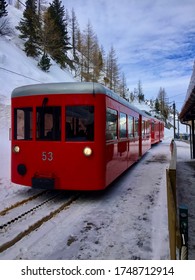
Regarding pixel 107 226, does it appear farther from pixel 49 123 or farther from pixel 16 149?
pixel 16 149

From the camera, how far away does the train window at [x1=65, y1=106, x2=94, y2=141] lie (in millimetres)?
5555

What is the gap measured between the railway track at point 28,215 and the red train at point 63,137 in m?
0.38

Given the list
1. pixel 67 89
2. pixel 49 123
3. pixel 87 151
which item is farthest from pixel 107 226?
pixel 67 89

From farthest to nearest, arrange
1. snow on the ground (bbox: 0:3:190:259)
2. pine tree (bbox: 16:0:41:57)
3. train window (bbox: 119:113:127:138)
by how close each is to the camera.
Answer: pine tree (bbox: 16:0:41:57)
train window (bbox: 119:113:127:138)
snow on the ground (bbox: 0:3:190:259)

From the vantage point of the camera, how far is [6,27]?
34.8 meters

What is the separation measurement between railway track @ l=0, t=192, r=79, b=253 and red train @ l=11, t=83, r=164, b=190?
378 millimetres

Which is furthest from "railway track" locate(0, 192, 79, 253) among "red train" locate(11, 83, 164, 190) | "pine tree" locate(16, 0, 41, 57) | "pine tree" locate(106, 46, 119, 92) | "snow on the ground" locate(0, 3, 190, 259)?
"pine tree" locate(106, 46, 119, 92)

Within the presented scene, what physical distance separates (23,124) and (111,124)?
6.86 ft

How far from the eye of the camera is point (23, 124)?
613 cm

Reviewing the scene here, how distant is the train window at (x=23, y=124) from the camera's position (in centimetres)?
600

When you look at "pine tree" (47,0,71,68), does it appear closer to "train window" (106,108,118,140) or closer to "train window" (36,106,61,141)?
"train window" (106,108,118,140)

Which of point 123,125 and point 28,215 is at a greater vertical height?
point 123,125

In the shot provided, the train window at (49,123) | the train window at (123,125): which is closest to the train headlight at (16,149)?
the train window at (49,123)
